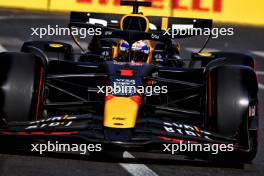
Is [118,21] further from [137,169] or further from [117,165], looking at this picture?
[137,169]

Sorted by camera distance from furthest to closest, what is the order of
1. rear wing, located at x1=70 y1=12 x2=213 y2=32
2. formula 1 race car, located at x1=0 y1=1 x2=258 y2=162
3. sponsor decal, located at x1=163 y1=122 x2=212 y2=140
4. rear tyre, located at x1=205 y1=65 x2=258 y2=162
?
rear wing, located at x1=70 y1=12 x2=213 y2=32, rear tyre, located at x1=205 y1=65 x2=258 y2=162, sponsor decal, located at x1=163 y1=122 x2=212 y2=140, formula 1 race car, located at x1=0 y1=1 x2=258 y2=162

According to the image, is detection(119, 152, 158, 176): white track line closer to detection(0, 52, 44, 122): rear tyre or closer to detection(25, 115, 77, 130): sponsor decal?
detection(25, 115, 77, 130): sponsor decal

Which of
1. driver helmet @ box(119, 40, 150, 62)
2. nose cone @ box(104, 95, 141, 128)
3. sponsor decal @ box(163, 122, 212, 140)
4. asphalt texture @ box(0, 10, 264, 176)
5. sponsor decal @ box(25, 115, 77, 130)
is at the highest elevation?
driver helmet @ box(119, 40, 150, 62)

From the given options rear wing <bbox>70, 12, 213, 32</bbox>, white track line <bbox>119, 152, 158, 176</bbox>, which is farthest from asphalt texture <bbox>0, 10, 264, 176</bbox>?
rear wing <bbox>70, 12, 213, 32</bbox>

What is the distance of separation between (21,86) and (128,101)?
3.36ft

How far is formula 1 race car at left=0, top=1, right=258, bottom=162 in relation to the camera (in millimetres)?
8102

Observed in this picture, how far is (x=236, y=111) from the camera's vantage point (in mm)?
8523

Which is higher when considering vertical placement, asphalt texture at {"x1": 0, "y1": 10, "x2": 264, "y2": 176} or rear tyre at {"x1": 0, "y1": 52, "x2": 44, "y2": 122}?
rear tyre at {"x1": 0, "y1": 52, "x2": 44, "y2": 122}

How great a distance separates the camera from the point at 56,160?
27.1 feet

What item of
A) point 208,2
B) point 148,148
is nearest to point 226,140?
point 148,148

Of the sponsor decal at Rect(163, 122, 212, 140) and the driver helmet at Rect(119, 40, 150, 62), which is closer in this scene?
the sponsor decal at Rect(163, 122, 212, 140)

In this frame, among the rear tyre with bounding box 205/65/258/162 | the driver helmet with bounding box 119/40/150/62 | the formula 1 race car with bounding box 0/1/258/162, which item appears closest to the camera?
the formula 1 race car with bounding box 0/1/258/162

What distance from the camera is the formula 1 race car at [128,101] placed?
810 centimetres

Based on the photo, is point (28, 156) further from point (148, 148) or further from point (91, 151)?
point (148, 148)
